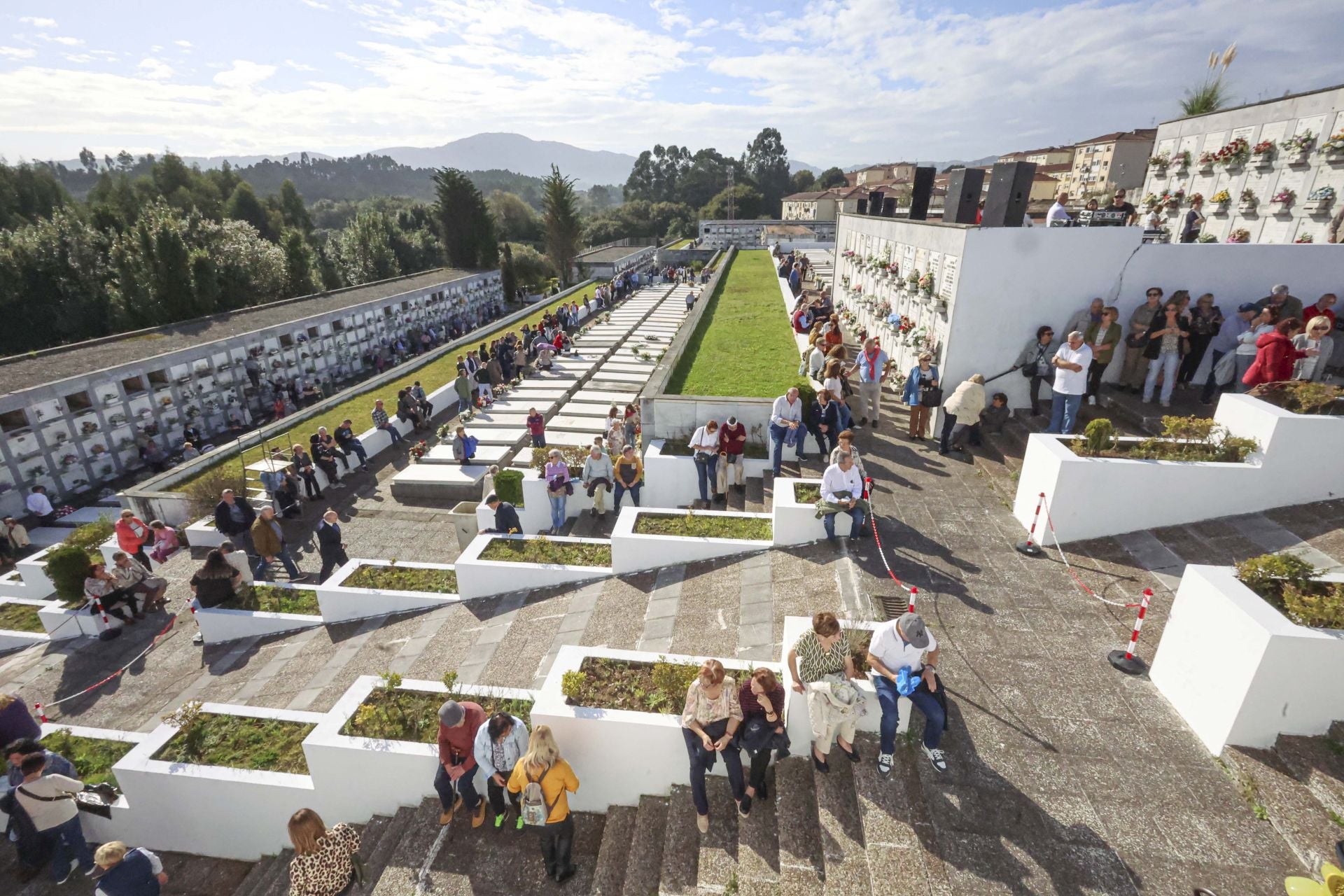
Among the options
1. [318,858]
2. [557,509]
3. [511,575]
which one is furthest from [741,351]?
[318,858]

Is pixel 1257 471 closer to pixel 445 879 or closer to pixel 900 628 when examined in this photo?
pixel 900 628

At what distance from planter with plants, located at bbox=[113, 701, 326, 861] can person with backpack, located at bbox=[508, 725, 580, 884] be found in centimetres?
259

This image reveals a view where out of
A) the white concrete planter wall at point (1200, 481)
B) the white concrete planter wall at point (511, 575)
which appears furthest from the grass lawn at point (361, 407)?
the white concrete planter wall at point (1200, 481)

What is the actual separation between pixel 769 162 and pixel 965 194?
11468 cm

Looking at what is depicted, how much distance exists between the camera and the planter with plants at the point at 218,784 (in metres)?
5.66

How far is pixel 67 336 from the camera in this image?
28750 mm

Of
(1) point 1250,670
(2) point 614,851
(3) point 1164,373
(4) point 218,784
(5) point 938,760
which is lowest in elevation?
(4) point 218,784

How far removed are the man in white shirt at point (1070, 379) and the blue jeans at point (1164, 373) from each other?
1.88 m

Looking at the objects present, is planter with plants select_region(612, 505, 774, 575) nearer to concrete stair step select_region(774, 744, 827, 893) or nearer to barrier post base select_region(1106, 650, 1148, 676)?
concrete stair step select_region(774, 744, 827, 893)

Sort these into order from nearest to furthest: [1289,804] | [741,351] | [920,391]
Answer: [1289,804] → [920,391] → [741,351]

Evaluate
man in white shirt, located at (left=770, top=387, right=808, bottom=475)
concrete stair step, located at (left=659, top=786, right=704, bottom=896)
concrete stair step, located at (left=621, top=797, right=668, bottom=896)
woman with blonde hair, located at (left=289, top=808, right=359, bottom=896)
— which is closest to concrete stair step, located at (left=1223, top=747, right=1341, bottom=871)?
concrete stair step, located at (left=659, top=786, right=704, bottom=896)

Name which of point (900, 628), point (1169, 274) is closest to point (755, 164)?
point (1169, 274)

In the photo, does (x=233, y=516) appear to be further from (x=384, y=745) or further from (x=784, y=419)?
(x=784, y=419)

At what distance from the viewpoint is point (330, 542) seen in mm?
9727
